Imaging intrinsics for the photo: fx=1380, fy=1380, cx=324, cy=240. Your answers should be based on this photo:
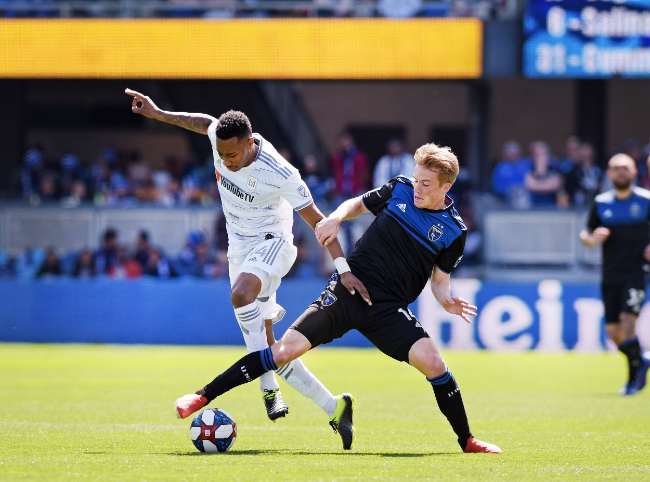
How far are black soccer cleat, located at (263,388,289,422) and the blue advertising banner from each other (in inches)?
597

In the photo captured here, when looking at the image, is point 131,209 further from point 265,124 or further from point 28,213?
point 265,124

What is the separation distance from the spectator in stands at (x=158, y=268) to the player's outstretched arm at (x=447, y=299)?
14.8 m

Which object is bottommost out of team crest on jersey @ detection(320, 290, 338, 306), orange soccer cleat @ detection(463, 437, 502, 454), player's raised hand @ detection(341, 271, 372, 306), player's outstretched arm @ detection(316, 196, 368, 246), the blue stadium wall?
the blue stadium wall

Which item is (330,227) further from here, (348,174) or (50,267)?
(50,267)

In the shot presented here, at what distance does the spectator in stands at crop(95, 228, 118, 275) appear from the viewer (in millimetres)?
23906

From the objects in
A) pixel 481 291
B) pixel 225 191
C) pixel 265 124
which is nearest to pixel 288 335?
pixel 225 191

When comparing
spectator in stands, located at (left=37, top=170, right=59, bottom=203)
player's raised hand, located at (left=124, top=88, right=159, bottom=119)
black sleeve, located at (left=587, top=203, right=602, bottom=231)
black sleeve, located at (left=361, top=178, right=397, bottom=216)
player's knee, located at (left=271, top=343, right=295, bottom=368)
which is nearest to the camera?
player's knee, located at (left=271, top=343, right=295, bottom=368)

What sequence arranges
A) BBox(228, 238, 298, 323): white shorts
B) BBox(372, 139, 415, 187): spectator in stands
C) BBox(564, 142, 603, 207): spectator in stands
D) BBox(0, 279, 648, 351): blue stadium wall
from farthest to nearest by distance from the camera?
BBox(564, 142, 603, 207): spectator in stands < BBox(372, 139, 415, 187): spectator in stands < BBox(0, 279, 648, 351): blue stadium wall < BBox(228, 238, 298, 323): white shorts

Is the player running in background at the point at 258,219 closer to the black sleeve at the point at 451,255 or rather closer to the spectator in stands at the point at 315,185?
the black sleeve at the point at 451,255

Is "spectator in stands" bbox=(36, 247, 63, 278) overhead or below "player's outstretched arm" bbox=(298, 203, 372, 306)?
below

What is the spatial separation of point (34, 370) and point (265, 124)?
39.9 ft

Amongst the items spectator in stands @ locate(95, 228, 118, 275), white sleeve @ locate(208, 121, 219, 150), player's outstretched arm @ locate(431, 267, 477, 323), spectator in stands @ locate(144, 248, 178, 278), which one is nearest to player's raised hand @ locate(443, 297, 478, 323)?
player's outstretched arm @ locate(431, 267, 477, 323)

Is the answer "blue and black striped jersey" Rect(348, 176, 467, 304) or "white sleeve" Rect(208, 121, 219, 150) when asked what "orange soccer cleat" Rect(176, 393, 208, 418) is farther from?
"white sleeve" Rect(208, 121, 219, 150)

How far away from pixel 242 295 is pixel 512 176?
1545cm
